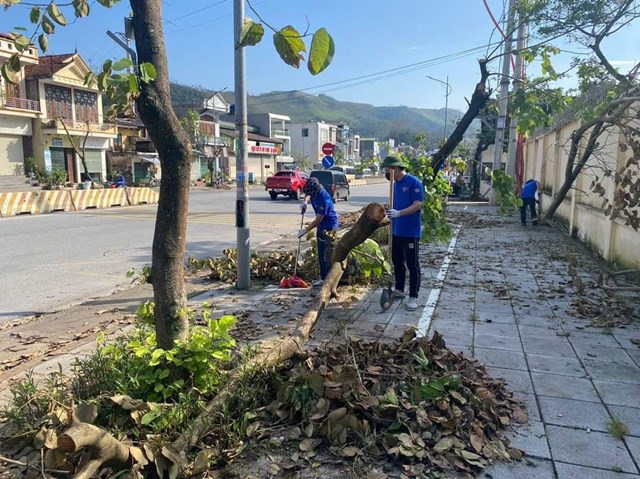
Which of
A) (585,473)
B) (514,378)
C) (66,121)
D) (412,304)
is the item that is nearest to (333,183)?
(412,304)

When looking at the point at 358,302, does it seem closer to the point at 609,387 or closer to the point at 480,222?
the point at 609,387

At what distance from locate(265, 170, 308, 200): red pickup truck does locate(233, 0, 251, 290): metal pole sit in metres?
19.7

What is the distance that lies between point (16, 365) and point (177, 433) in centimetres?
253

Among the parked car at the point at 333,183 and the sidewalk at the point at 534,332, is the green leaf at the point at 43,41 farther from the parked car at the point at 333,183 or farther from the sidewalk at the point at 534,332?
the parked car at the point at 333,183

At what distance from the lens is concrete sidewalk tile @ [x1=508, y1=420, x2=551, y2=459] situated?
3.01 metres

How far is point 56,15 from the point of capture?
2662 millimetres

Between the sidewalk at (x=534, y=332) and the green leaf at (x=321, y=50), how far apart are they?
2370mm

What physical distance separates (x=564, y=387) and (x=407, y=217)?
2786 mm

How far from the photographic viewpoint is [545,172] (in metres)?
16.8

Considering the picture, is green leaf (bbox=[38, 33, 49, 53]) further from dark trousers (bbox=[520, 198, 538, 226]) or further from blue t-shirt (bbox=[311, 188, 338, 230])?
dark trousers (bbox=[520, 198, 538, 226])

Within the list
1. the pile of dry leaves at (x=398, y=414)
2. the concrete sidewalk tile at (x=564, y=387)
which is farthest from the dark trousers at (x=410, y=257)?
the pile of dry leaves at (x=398, y=414)

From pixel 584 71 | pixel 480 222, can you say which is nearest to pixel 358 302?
pixel 584 71

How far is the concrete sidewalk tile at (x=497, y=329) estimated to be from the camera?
522 cm

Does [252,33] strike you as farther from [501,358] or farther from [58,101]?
[58,101]
